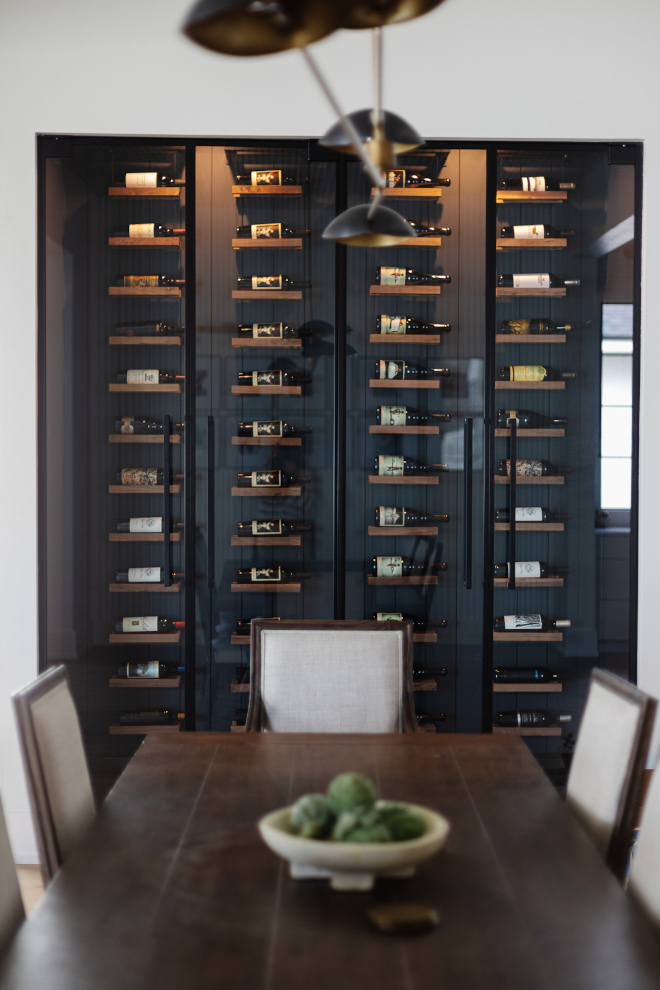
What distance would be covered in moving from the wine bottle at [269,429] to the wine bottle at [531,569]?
37.6 inches

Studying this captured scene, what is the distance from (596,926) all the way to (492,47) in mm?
3054

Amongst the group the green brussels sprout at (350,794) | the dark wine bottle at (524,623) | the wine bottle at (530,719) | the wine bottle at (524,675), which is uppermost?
the green brussels sprout at (350,794)

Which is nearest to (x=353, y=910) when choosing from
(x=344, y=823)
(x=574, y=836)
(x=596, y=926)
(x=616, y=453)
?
(x=344, y=823)

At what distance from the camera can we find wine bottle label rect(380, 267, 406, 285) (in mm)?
3158

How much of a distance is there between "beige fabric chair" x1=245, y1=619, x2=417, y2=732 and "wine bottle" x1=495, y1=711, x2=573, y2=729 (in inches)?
42.8

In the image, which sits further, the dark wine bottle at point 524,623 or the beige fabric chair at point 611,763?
the dark wine bottle at point 524,623

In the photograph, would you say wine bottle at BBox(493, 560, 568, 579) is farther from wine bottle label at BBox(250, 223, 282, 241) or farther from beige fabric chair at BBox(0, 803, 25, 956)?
beige fabric chair at BBox(0, 803, 25, 956)

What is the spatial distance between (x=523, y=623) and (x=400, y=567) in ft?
1.79

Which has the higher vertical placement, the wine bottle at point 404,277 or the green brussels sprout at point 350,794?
the wine bottle at point 404,277

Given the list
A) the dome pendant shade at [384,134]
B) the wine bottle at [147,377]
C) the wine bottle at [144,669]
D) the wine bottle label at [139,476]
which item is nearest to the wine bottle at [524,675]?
the wine bottle at [144,669]

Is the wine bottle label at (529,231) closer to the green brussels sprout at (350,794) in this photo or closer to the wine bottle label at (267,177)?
the wine bottle label at (267,177)

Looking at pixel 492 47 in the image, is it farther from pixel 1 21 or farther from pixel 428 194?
pixel 1 21

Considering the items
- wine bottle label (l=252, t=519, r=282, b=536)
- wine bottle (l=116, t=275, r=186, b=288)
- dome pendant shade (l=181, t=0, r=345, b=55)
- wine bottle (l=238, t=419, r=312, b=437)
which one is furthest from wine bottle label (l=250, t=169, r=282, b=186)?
dome pendant shade (l=181, t=0, r=345, b=55)

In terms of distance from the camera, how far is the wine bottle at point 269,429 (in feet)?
10.4
